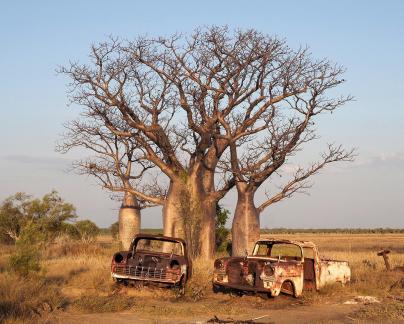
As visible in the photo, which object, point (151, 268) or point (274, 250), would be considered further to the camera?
point (274, 250)

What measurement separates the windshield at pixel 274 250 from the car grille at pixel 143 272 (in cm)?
222

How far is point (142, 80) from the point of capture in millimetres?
20078

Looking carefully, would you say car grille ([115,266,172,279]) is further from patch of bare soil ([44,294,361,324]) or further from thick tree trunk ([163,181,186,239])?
thick tree trunk ([163,181,186,239])

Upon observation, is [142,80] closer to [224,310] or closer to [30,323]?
[224,310]

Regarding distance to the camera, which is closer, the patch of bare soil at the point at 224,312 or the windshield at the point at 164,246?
the patch of bare soil at the point at 224,312

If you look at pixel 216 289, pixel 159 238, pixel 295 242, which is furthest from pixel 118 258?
pixel 295 242

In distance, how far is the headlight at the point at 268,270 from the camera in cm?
1177

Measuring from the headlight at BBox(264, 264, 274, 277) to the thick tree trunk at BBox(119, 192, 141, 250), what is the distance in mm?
10744

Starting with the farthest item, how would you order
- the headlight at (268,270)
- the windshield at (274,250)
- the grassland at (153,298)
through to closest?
the windshield at (274,250)
the headlight at (268,270)
the grassland at (153,298)

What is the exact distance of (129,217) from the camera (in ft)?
72.5

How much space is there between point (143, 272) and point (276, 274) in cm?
301

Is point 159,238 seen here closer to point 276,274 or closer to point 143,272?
point 143,272

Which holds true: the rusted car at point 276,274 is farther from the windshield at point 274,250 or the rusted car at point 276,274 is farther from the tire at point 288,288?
the windshield at point 274,250

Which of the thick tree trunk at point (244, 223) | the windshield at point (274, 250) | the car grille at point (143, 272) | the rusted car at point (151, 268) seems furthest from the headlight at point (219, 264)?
the thick tree trunk at point (244, 223)
